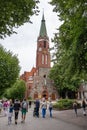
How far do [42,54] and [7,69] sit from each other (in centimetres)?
4283

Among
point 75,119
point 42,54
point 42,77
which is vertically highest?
point 42,54

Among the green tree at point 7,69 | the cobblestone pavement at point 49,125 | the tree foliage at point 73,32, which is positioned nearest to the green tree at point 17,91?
the green tree at point 7,69

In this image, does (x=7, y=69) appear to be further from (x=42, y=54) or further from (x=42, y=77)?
(x=42, y=54)

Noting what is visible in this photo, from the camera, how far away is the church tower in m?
86.8

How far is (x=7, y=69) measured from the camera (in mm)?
47312

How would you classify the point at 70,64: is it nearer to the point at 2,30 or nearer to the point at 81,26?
the point at 81,26

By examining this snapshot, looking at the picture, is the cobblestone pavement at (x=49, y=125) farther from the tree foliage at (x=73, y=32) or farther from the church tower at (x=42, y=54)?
the church tower at (x=42, y=54)

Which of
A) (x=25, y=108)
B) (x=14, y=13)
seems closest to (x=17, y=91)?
(x=25, y=108)

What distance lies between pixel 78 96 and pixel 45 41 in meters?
21.7

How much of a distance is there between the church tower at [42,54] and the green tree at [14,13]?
72.1 meters

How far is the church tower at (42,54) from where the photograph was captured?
86.8 meters

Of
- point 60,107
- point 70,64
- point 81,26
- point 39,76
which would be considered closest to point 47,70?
point 39,76

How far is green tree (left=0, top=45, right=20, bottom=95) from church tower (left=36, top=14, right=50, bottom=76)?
121 ft

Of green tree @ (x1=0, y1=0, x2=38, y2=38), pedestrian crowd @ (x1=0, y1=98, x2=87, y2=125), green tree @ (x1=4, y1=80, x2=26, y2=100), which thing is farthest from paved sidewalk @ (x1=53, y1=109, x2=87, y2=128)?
green tree @ (x1=4, y1=80, x2=26, y2=100)
